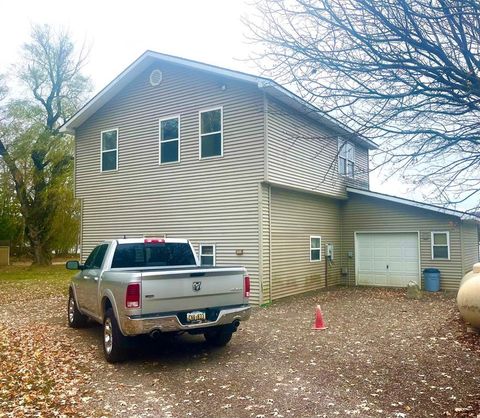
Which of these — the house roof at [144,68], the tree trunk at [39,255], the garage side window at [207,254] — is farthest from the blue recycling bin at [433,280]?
the tree trunk at [39,255]

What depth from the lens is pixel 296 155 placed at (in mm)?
14445

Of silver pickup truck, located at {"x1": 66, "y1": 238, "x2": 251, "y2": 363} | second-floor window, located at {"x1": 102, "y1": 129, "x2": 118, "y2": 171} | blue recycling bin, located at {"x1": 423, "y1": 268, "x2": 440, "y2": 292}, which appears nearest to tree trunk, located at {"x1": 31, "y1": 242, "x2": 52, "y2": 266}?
second-floor window, located at {"x1": 102, "y1": 129, "x2": 118, "y2": 171}

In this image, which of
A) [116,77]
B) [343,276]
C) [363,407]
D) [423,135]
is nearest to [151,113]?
[116,77]

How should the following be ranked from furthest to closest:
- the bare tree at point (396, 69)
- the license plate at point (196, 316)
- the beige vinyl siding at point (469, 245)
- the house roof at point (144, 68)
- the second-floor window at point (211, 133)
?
1. the beige vinyl siding at point (469, 245)
2. the second-floor window at point (211, 133)
3. the house roof at point (144, 68)
4. the license plate at point (196, 316)
5. the bare tree at point (396, 69)

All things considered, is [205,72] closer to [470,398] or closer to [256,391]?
[256,391]

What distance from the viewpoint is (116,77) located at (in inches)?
612

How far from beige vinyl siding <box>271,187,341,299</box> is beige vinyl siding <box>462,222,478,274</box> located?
4.88 meters

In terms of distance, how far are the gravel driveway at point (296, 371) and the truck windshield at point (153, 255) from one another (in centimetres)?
157

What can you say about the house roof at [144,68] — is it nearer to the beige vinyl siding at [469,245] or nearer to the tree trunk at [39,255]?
the beige vinyl siding at [469,245]

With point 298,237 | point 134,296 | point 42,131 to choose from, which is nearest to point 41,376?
point 134,296

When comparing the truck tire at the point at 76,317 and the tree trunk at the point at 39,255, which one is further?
the tree trunk at the point at 39,255

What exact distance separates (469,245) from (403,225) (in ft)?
9.44

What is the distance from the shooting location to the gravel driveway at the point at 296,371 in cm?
507

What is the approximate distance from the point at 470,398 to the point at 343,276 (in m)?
13.1
